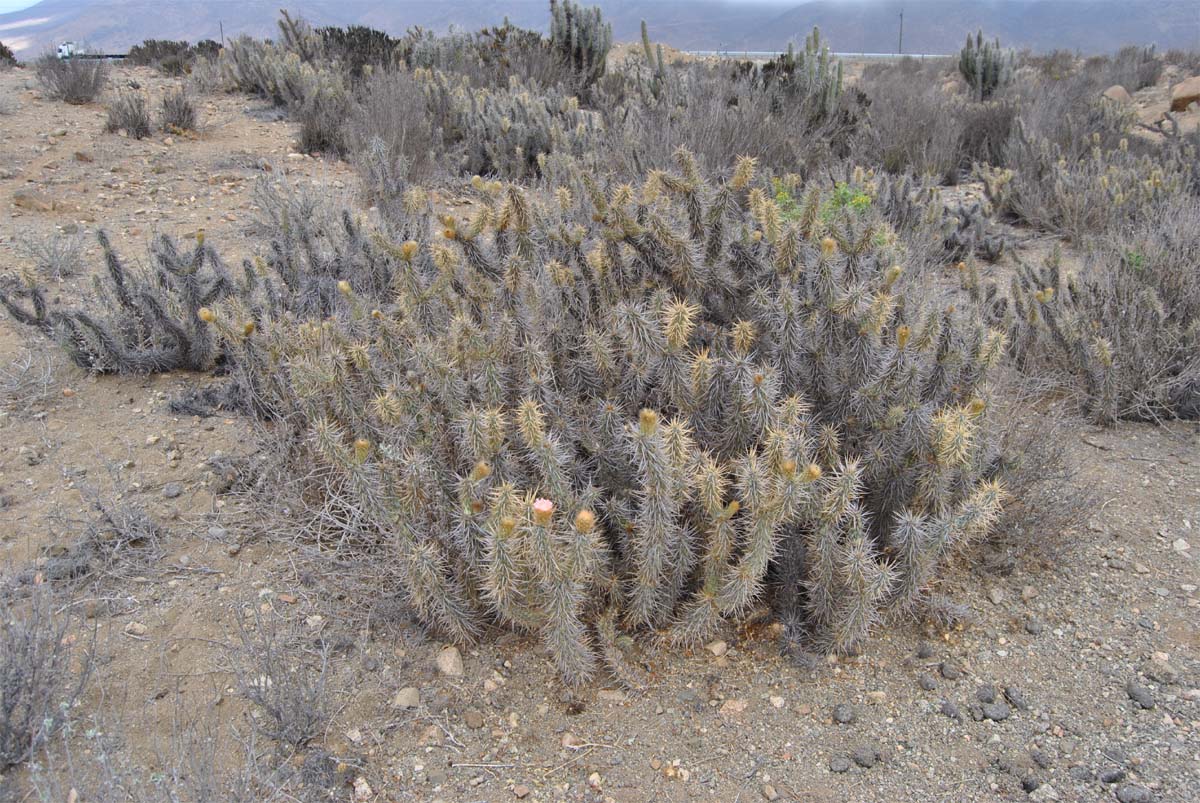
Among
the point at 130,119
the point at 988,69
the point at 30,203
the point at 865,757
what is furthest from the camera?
the point at 988,69

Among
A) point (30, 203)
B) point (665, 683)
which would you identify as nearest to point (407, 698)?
point (665, 683)

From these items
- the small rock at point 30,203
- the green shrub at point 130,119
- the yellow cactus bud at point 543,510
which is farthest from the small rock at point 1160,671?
the green shrub at point 130,119

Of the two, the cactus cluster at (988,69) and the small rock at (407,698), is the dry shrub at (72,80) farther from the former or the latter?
the cactus cluster at (988,69)

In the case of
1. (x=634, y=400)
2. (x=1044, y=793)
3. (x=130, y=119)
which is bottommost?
(x=1044, y=793)

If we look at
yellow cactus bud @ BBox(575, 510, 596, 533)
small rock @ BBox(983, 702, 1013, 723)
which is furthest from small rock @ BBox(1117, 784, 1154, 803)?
yellow cactus bud @ BBox(575, 510, 596, 533)

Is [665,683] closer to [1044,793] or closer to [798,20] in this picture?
[1044,793]

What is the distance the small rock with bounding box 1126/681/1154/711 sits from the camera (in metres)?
2.26

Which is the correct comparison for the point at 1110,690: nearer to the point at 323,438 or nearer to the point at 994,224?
the point at 323,438

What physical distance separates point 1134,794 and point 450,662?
1.72 metres

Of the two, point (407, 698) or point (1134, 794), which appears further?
point (407, 698)

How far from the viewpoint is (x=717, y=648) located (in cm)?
247

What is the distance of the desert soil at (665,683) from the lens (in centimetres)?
208

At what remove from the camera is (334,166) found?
308 inches

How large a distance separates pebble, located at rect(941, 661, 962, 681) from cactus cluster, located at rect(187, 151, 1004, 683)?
0.19 m
